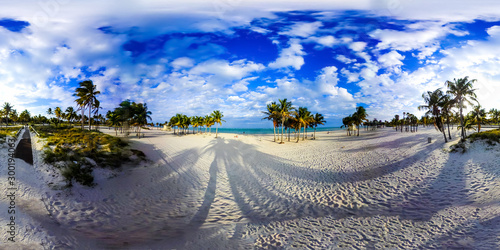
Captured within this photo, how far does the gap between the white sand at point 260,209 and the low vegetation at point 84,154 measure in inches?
18.2

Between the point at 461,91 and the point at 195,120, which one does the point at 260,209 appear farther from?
the point at 195,120

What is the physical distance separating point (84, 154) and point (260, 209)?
983 cm

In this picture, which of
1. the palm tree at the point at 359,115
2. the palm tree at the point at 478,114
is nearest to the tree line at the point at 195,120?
the palm tree at the point at 359,115

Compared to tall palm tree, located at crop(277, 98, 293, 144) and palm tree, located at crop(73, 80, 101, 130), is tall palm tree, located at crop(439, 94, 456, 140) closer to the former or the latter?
tall palm tree, located at crop(277, 98, 293, 144)

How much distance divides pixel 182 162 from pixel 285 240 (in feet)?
33.9

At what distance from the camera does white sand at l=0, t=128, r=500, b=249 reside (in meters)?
5.43

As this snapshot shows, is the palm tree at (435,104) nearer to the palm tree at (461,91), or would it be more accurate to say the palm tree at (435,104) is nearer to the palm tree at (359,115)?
the palm tree at (461,91)

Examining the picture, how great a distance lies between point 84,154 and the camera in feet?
33.5

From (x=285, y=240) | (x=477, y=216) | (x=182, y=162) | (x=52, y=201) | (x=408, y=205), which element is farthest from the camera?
(x=182, y=162)

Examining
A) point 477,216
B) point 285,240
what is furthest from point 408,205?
point 285,240

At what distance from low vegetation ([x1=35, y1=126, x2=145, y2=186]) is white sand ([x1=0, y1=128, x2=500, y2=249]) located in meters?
0.46

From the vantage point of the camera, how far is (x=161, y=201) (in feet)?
26.5

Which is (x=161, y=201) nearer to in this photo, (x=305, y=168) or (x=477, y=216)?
(x=305, y=168)

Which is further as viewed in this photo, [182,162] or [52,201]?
[182,162]
